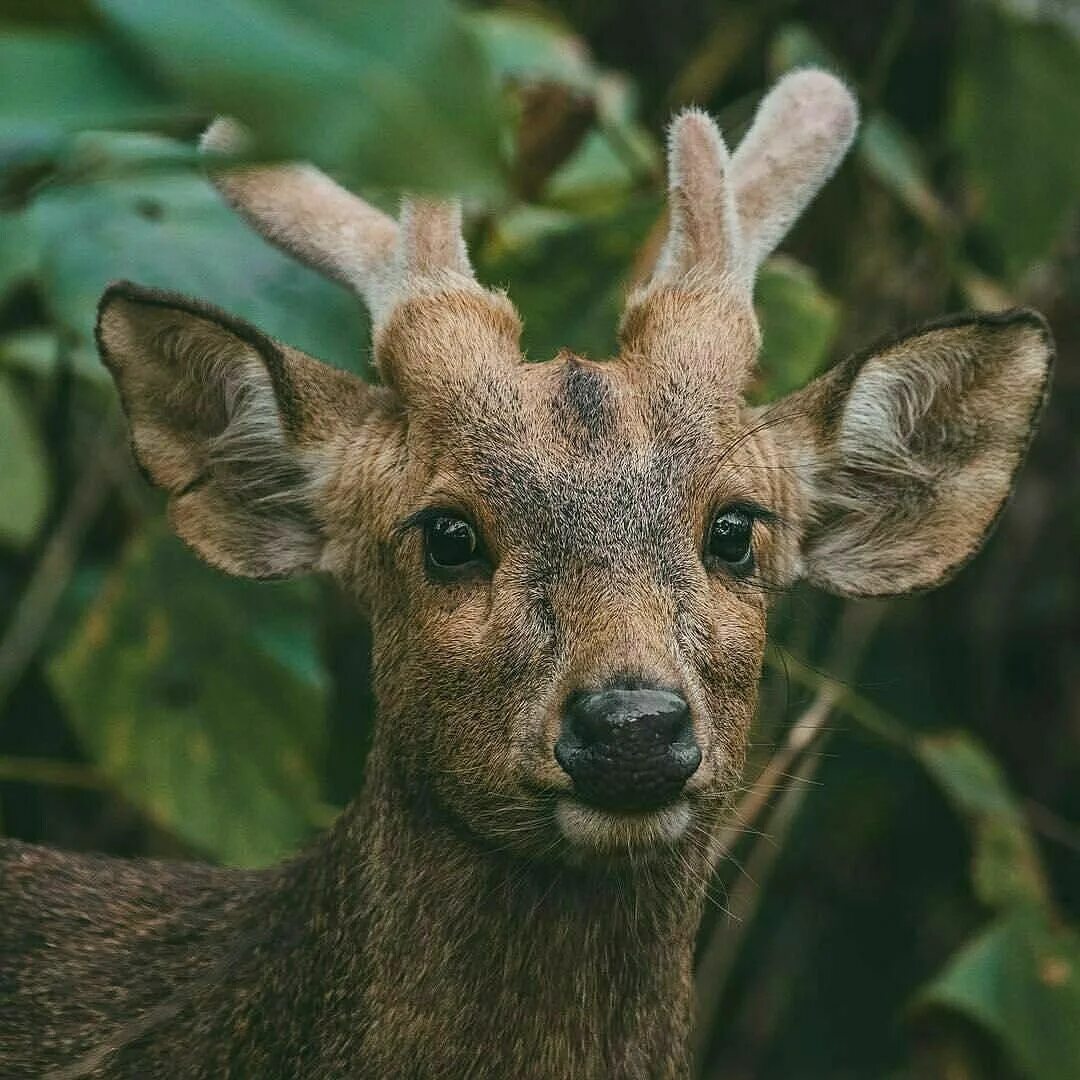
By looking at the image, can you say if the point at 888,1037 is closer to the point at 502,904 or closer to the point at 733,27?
the point at 733,27

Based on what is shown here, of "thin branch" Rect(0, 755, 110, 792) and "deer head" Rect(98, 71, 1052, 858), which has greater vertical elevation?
"deer head" Rect(98, 71, 1052, 858)

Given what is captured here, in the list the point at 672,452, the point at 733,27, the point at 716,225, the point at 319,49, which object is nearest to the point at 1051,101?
the point at 733,27

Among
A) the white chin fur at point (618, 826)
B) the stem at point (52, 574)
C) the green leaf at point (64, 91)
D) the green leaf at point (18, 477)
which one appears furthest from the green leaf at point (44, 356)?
the green leaf at point (64, 91)

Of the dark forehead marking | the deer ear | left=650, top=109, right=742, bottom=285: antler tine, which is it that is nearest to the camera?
the dark forehead marking

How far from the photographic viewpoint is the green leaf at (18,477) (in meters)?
3.82

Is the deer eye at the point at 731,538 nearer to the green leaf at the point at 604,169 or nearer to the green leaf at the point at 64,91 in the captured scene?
the green leaf at the point at 64,91

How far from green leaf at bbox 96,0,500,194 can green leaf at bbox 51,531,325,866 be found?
250cm

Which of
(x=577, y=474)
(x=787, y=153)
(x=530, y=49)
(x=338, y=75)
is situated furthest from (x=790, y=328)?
(x=338, y=75)

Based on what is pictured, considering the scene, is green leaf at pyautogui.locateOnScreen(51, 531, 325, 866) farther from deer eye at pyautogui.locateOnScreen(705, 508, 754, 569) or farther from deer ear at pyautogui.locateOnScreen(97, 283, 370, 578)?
deer eye at pyautogui.locateOnScreen(705, 508, 754, 569)

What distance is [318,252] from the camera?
9.68 ft

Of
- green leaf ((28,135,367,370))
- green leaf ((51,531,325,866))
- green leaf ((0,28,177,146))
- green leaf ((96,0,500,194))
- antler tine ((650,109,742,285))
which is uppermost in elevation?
green leaf ((96,0,500,194))

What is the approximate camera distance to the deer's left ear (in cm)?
278

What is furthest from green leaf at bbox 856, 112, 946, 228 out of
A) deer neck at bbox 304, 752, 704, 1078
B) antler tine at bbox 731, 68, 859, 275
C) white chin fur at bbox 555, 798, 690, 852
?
white chin fur at bbox 555, 798, 690, 852

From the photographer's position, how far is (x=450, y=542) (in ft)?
8.30
